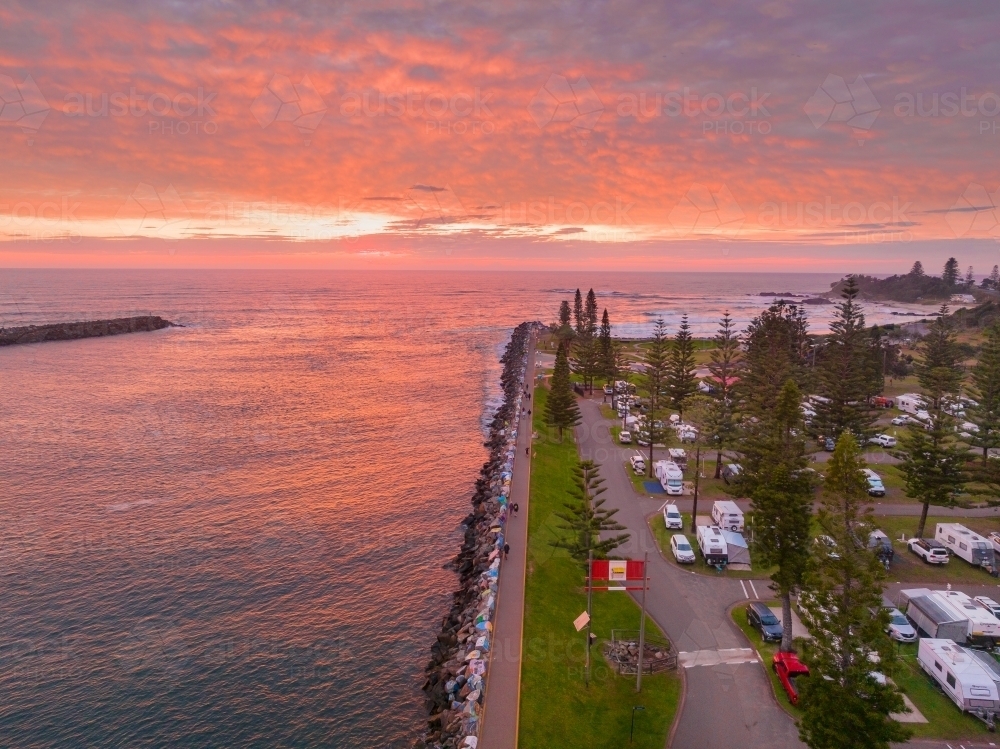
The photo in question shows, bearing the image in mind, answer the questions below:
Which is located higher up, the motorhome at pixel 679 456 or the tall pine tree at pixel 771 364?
the tall pine tree at pixel 771 364

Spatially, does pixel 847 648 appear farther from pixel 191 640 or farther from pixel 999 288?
pixel 999 288

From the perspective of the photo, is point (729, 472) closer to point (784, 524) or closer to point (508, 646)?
point (784, 524)

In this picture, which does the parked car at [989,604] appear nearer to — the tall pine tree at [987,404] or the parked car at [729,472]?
the parked car at [729,472]

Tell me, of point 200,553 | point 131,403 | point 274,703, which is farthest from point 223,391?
point 274,703

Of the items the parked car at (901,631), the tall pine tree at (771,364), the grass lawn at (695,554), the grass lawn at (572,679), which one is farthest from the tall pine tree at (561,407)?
the parked car at (901,631)

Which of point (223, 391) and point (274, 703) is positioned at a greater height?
point (223, 391)

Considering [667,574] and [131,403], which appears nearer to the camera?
[667,574]
